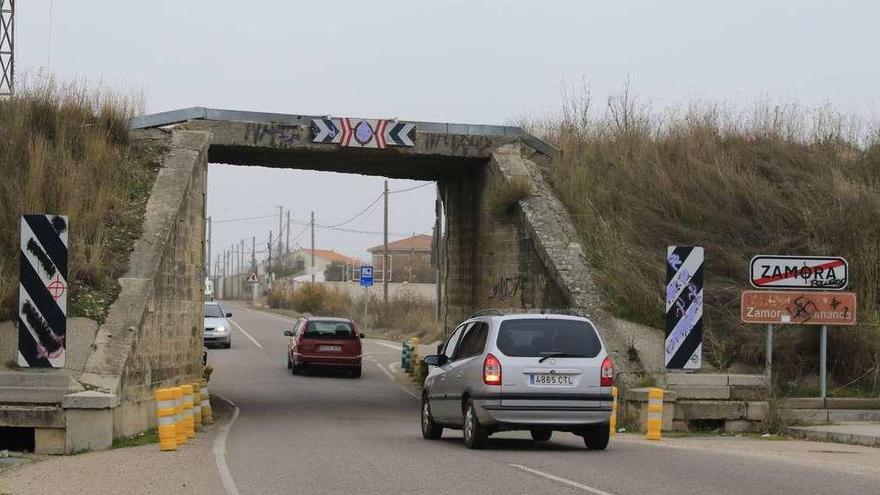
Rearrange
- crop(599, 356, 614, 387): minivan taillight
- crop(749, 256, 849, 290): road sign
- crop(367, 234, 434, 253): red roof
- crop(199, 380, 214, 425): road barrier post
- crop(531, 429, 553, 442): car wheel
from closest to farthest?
crop(599, 356, 614, 387): minivan taillight
crop(531, 429, 553, 442): car wheel
crop(749, 256, 849, 290): road sign
crop(199, 380, 214, 425): road barrier post
crop(367, 234, 434, 253): red roof

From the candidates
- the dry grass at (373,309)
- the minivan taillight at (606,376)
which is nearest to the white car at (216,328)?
the dry grass at (373,309)

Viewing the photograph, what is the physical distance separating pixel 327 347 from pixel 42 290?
18.5 meters

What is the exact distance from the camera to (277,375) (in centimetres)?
3394

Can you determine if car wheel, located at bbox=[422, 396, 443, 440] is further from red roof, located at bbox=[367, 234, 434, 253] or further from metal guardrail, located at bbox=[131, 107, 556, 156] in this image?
red roof, located at bbox=[367, 234, 434, 253]

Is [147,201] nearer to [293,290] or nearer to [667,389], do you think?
[667,389]

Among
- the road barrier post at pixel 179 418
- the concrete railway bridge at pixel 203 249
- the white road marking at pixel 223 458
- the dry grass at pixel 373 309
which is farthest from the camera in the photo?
the dry grass at pixel 373 309

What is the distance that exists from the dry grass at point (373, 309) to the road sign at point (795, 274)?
28.1 m

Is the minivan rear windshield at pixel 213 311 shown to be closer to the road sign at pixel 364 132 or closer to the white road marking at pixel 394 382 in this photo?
the white road marking at pixel 394 382

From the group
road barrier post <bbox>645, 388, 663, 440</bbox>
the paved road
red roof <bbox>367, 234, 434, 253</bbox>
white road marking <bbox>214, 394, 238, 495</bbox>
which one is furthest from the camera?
red roof <bbox>367, 234, 434, 253</bbox>

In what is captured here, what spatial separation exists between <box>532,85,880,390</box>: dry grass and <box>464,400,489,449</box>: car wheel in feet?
24.4

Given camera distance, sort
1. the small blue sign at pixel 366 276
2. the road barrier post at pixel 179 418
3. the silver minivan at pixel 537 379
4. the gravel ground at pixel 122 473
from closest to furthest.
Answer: the gravel ground at pixel 122 473
the silver minivan at pixel 537 379
the road barrier post at pixel 179 418
the small blue sign at pixel 366 276

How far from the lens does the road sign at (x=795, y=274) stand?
64.0 ft

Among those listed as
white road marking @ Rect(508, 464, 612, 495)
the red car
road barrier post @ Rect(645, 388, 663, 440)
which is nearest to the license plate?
white road marking @ Rect(508, 464, 612, 495)

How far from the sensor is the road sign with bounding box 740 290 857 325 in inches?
761
